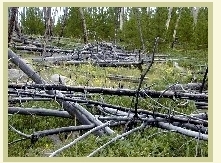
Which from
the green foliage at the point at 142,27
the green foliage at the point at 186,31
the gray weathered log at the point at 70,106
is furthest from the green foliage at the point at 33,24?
the gray weathered log at the point at 70,106

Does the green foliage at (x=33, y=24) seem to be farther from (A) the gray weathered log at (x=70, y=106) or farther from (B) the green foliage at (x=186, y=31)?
(A) the gray weathered log at (x=70, y=106)

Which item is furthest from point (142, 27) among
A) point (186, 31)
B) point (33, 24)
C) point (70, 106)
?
point (70, 106)

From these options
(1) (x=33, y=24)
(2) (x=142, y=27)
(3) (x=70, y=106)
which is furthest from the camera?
(1) (x=33, y=24)

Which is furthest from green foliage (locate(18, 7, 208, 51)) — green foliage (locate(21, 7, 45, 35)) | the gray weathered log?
the gray weathered log

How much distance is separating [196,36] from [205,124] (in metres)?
15.6

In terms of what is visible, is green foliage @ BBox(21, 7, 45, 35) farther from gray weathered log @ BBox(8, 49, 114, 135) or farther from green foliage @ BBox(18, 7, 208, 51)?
gray weathered log @ BBox(8, 49, 114, 135)

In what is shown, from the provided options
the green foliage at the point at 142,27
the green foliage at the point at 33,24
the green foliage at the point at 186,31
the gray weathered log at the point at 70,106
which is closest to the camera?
the gray weathered log at the point at 70,106

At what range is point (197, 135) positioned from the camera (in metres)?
4.30

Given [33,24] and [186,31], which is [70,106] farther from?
[33,24]

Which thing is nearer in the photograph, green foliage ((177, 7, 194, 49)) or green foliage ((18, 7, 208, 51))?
green foliage ((18, 7, 208, 51))

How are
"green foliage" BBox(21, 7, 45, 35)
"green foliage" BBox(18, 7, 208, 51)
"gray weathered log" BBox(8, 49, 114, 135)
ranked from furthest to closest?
"green foliage" BBox(21, 7, 45, 35) < "green foliage" BBox(18, 7, 208, 51) < "gray weathered log" BBox(8, 49, 114, 135)

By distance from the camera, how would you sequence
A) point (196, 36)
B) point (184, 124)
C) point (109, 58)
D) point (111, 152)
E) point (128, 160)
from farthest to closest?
1. point (196, 36)
2. point (109, 58)
3. point (184, 124)
4. point (111, 152)
5. point (128, 160)
